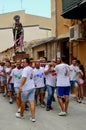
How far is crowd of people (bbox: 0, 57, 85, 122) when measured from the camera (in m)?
10.6

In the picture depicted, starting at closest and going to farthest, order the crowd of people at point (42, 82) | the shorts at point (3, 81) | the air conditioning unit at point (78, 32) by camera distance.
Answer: the crowd of people at point (42, 82) < the air conditioning unit at point (78, 32) < the shorts at point (3, 81)

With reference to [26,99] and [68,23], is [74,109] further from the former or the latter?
[68,23]

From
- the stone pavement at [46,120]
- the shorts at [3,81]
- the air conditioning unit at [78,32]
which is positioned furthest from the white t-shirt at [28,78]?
the air conditioning unit at [78,32]

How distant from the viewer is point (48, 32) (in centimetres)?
4409

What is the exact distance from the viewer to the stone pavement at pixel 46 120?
9.62 meters

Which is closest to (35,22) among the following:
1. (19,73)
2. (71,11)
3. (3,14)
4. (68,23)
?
(3,14)

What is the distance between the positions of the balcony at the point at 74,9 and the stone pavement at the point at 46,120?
4372mm

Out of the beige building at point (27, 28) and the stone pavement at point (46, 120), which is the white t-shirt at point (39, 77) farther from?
the beige building at point (27, 28)

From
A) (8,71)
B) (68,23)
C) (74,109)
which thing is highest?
(68,23)

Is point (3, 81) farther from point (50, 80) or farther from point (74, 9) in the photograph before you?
point (50, 80)

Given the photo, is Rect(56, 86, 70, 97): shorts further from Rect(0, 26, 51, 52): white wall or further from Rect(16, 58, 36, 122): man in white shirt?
Rect(0, 26, 51, 52): white wall

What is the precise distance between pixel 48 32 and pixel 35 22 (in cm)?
575

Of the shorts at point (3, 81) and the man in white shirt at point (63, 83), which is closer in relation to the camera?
the man in white shirt at point (63, 83)

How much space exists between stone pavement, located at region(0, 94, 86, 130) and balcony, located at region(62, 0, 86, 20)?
437cm
